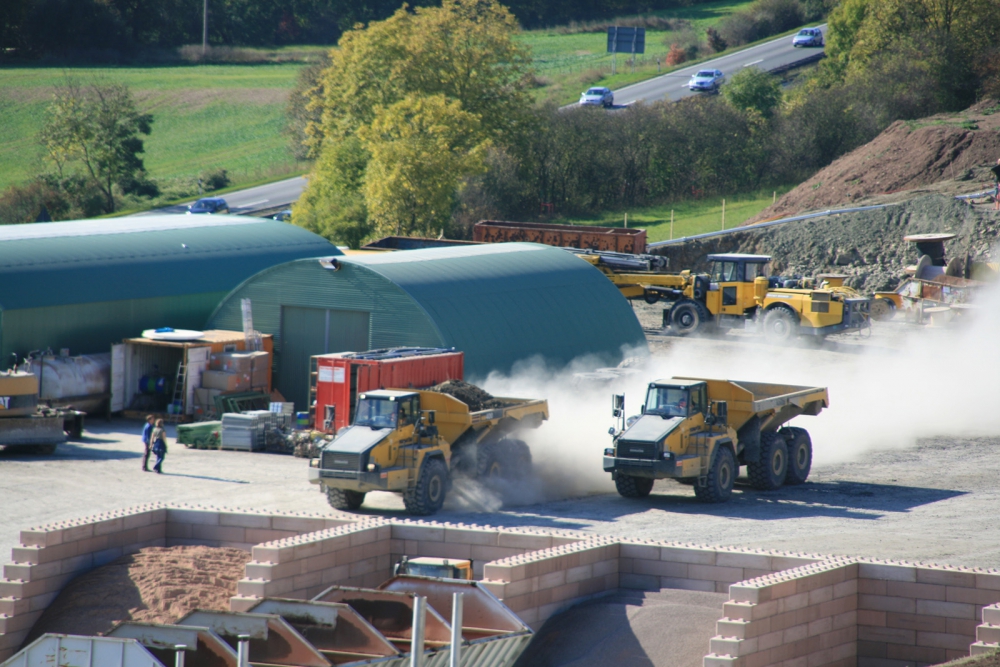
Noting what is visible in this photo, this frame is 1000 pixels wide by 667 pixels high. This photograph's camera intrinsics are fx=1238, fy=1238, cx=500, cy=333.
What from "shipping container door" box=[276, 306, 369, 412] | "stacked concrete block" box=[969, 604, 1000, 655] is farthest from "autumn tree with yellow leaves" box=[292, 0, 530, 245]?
"stacked concrete block" box=[969, 604, 1000, 655]

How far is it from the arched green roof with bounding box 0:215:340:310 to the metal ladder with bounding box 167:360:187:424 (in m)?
3.75

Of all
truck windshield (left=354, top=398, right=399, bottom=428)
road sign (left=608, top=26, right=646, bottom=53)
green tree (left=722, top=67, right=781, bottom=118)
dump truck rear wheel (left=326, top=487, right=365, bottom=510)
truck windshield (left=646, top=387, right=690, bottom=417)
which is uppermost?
road sign (left=608, top=26, right=646, bottom=53)

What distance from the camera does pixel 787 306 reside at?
42.1 m

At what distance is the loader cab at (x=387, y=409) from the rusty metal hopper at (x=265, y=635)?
9361mm

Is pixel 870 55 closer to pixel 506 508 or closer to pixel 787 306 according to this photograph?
pixel 787 306

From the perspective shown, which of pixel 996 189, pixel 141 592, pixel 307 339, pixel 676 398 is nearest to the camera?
pixel 141 592

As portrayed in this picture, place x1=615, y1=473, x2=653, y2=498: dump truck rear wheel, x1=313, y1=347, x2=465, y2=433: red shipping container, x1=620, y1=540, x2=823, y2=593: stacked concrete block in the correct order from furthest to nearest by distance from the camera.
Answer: x1=313, y1=347, x2=465, y2=433: red shipping container, x1=615, y1=473, x2=653, y2=498: dump truck rear wheel, x1=620, y1=540, x2=823, y2=593: stacked concrete block

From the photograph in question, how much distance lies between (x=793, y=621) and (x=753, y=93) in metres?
64.0

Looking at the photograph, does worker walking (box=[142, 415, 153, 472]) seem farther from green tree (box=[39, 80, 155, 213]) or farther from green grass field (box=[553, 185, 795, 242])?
green tree (box=[39, 80, 155, 213])

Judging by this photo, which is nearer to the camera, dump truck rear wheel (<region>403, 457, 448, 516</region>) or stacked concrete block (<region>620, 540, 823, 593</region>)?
stacked concrete block (<region>620, 540, 823, 593</region>)

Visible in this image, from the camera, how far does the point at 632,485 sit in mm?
23406

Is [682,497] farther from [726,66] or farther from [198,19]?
[198,19]

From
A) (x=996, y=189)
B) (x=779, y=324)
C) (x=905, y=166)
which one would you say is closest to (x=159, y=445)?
(x=779, y=324)

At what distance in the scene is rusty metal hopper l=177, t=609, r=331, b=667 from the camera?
495 inches
